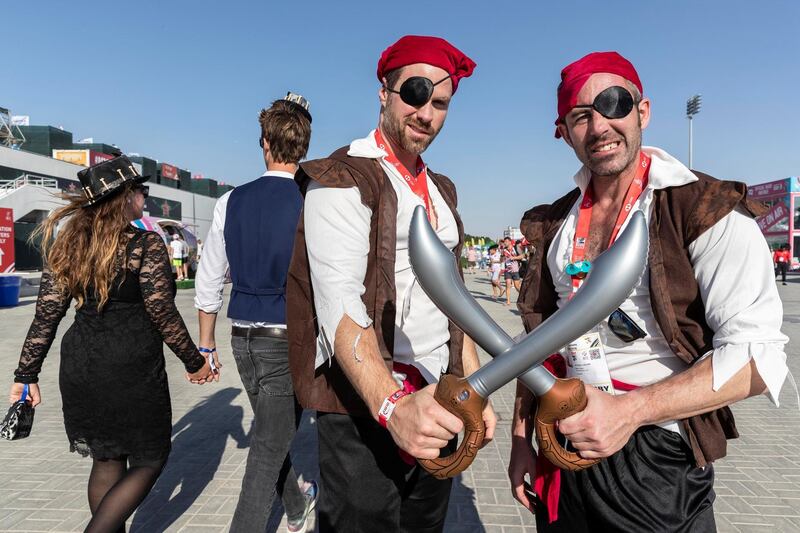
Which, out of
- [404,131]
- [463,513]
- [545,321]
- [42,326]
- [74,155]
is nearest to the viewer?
[545,321]

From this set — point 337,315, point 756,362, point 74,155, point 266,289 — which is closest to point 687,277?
point 756,362

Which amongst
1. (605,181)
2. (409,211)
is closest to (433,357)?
(409,211)

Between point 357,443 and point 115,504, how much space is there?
1.45m

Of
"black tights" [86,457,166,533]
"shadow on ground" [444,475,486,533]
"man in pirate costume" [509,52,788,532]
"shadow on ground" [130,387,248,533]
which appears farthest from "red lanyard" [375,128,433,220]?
"shadow on ground" [130,387,248,533]

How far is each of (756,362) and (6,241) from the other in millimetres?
15824

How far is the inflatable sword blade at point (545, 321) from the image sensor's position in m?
0.89

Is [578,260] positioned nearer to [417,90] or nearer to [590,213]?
[590,213]

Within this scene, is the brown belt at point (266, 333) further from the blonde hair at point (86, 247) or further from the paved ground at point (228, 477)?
the paved ground at point (228, 477)

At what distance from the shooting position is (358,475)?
163cm

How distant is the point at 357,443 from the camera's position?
1.63m

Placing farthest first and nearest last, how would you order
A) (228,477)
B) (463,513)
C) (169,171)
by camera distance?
(169,171) → (228,477) → (463,513)

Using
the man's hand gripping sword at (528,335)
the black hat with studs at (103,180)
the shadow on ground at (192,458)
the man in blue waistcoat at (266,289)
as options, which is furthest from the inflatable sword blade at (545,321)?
the shadow on ground at (192,458)

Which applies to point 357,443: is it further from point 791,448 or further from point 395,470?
point 791,448

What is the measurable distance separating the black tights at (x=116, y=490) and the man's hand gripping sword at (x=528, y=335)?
6.39 feet
